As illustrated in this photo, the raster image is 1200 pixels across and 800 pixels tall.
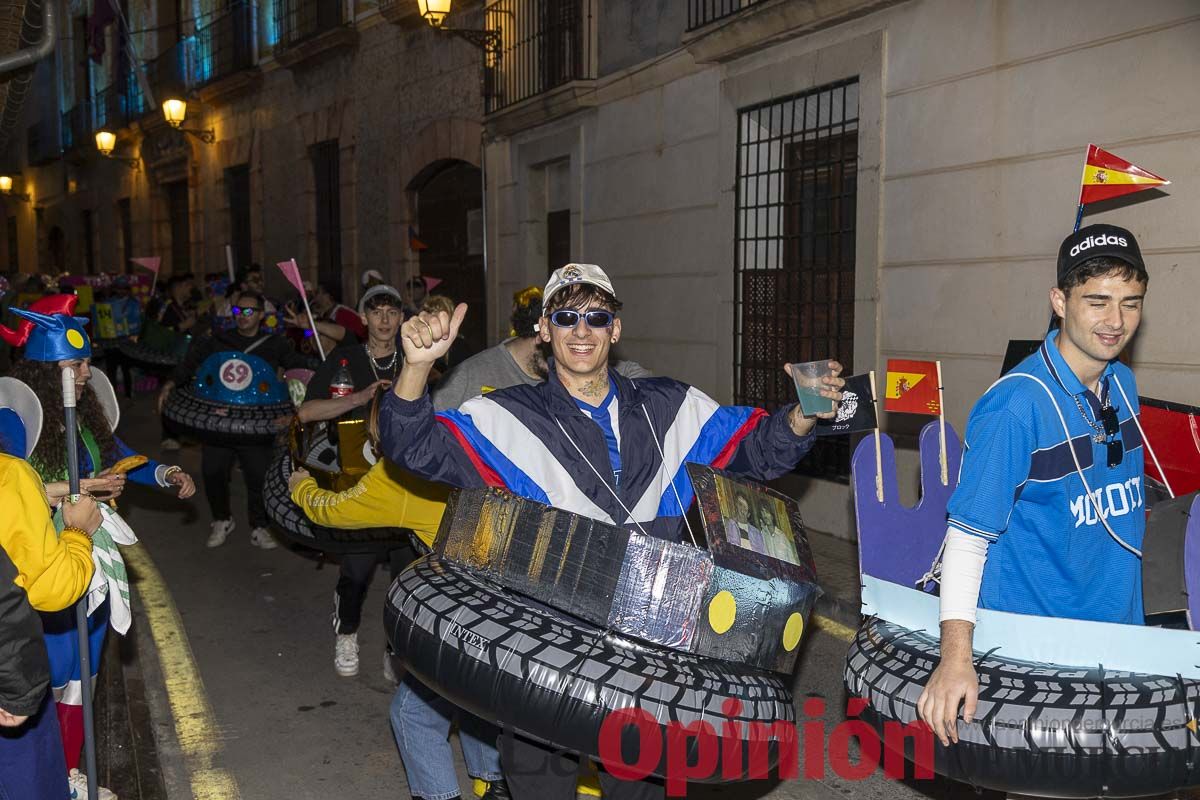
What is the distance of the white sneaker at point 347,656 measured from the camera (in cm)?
578

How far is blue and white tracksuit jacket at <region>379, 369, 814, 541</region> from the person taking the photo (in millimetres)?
3213

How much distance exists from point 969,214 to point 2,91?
9575 millimetres

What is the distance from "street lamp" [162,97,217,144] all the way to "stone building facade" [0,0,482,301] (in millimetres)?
301

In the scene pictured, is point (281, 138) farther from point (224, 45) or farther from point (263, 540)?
point (263, 540)

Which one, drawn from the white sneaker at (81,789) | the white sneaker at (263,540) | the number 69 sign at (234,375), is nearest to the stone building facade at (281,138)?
the number 69 sign at (234,375)

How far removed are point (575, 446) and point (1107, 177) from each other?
2581 mm

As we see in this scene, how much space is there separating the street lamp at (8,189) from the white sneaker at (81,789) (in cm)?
4619

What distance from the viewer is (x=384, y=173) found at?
59.1 feet

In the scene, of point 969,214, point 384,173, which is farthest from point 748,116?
point 384,173

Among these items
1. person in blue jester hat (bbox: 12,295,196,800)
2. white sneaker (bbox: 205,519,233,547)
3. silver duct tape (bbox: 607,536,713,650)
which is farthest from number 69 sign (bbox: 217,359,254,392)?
silver duct tape (bbox: 607,536,713,650)

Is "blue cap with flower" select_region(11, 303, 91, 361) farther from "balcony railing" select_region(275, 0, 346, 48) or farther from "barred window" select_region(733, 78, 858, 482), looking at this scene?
"balcony railing" select_region(275, 0, 346, 48)

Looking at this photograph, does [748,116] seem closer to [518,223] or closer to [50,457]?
[518,223]

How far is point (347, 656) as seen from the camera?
19.0 feet

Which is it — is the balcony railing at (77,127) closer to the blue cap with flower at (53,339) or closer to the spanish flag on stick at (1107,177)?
the blue cap with flower at (53,339)
